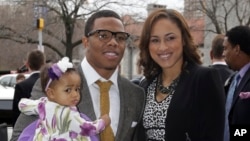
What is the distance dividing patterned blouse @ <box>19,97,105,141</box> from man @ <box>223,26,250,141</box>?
64.9 inches

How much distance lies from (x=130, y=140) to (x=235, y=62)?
2.26 meters

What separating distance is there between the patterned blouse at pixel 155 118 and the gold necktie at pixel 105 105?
253mm

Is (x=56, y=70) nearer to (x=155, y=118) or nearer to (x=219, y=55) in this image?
(x=155, y=118)

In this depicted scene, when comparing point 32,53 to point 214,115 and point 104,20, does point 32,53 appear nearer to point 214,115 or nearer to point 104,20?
point 104,20

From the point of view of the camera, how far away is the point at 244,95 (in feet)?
14.0

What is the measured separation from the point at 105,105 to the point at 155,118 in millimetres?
365

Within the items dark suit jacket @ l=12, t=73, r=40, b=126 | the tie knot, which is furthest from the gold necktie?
dark suit jacket @ l=12, t=73, r=40, b=126

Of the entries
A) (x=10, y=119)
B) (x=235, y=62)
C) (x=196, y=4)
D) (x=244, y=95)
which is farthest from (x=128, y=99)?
(x=196, y=4)

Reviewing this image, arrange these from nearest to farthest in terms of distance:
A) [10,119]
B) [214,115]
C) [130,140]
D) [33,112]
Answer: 1. [214,115]
2. [33,112]
3. [130,140]
4. [10,119]

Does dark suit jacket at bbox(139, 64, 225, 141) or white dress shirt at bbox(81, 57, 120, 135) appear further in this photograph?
white dress shirt at bbox(81, 57, 120, 135)

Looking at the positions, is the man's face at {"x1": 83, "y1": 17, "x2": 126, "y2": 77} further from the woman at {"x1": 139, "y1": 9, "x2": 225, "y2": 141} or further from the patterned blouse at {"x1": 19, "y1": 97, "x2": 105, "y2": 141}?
the patterned blouse at {"x1": 19, "y1": 97, "x2": 105, "y2": 141}

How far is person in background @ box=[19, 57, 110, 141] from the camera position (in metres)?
2.91

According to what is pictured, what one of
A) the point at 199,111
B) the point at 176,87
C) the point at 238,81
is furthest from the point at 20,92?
the point at 199,111

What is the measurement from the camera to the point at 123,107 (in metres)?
3.19
